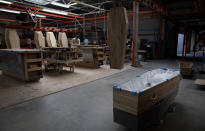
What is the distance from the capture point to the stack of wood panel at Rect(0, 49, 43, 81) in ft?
13.0

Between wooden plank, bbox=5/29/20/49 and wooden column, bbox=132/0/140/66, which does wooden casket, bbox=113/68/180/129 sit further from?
wooden plank, bbox=5/29/20/49

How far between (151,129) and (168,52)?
11.0 m

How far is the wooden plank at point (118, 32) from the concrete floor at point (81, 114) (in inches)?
53.7

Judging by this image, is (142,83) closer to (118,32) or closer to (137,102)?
(137,102)

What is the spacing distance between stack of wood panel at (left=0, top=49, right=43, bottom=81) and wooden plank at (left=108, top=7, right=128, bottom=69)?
11.7ft

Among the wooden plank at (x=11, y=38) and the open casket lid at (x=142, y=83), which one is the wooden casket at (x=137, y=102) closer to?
the open casket lid at (x=142, y=83)

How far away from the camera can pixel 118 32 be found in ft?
3.49

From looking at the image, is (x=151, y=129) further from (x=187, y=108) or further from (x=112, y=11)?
(x=112, y=11)

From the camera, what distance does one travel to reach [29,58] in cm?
408

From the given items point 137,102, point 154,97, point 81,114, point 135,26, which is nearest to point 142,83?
point 154,97

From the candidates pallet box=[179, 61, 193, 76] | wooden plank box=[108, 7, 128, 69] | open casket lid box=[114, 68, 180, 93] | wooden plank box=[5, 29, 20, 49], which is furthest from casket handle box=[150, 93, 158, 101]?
wooden plank box=[5, 29, 20, 49]

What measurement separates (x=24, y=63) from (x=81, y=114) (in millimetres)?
2723

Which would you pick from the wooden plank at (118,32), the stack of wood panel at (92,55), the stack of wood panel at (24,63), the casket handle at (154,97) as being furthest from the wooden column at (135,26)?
the wooden plank at (118,32)

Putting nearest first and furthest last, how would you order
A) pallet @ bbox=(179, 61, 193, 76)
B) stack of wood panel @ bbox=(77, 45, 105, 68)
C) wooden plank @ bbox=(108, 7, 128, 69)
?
wooden plank @ bbox=(108, 7, 128, 69) → pallet @ bbox=(179, 61, 193, 76) → stack of wood panel @ bbox=(77, 45, 105, 68)
